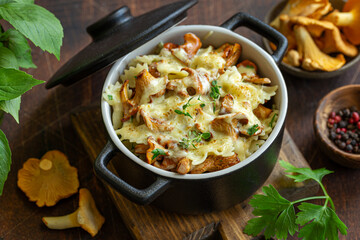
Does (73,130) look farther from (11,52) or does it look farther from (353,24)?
(353,24)

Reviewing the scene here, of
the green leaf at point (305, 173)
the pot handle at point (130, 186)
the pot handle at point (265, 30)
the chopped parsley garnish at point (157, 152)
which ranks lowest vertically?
the green leaf at point (305, 173)

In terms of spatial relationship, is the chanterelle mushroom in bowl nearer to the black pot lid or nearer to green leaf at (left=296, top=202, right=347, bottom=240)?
the black pot lid

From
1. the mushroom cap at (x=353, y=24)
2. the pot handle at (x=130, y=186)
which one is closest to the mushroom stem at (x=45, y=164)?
the pot handle at (x=130, y=186)

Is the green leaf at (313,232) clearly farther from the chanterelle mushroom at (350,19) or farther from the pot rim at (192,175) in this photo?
the chanterelle mushroom at (350,19)

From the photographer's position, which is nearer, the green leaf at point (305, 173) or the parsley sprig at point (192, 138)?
the parsley sprig at point (192, 138)

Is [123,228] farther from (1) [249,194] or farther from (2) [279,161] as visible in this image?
(2) [279,161]

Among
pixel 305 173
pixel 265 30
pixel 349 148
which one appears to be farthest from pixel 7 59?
pixel 349 148

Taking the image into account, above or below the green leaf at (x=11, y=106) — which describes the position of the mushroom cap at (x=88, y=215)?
below
